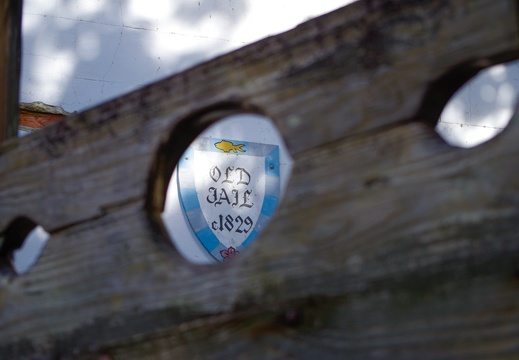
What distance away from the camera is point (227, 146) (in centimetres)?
407

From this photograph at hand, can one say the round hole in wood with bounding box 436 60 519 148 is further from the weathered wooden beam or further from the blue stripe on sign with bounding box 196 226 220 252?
the weathered wooden beam

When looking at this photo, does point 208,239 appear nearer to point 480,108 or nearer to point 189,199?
point 189,199

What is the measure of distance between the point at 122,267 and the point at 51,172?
0.83 ft

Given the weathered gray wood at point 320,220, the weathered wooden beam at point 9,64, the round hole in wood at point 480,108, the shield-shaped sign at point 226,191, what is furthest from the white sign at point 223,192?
the weathered gray wood at point 320,220

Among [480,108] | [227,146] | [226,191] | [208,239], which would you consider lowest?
[208,239]

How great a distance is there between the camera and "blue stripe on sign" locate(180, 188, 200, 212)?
3887 mm

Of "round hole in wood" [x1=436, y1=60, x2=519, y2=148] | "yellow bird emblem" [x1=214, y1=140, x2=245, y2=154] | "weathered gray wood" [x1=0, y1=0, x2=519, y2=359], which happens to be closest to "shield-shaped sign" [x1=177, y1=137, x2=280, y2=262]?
"yellow bird emblem" [x1=214, y1=140, x2=245, y2=154]

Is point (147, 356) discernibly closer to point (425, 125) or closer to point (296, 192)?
point (296, 192)

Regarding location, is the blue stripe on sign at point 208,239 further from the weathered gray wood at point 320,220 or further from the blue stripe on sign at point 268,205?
the weathered gray wood at point 320,220

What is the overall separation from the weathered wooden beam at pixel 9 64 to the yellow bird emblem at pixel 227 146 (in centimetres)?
242

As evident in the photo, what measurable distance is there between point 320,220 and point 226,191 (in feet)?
9.60

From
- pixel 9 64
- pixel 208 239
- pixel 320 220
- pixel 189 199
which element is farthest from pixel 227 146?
pixel 320 220

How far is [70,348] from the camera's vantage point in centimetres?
122

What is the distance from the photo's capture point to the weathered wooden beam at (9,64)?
157cm
